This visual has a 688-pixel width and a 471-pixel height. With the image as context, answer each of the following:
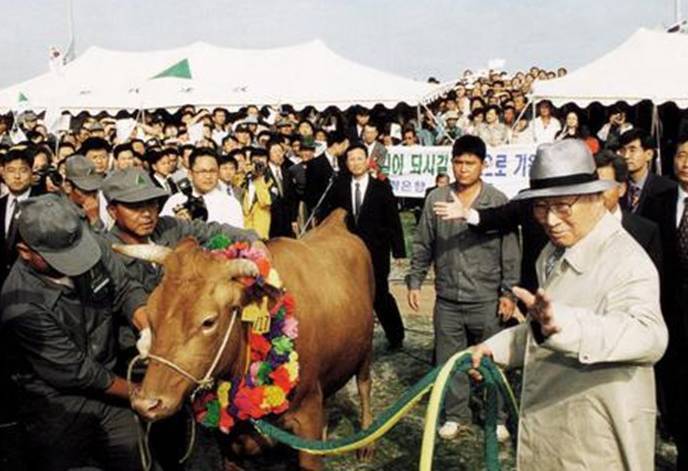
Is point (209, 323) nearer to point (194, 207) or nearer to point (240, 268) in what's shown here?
point (240, 268)

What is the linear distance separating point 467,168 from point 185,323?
2.78m

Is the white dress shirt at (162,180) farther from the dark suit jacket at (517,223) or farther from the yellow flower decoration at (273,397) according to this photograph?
the yellow flower decoration at (273,397)

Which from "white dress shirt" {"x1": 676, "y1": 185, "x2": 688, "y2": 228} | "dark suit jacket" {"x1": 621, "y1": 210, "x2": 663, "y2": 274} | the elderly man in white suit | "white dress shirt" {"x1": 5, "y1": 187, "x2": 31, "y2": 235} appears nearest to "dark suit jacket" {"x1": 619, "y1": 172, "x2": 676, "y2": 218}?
"white dress shirt" {"x1": 676, "y1": 185, "x2": 688, "y2": 228}

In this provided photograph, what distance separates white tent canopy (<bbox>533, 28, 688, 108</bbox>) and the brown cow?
8.35 meters

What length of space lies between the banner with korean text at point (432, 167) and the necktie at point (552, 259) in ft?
33.8

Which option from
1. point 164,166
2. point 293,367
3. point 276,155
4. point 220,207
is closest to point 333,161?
point 276,155

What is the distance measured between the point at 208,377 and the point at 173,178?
196 inches

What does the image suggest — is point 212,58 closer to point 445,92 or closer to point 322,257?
point 445,92

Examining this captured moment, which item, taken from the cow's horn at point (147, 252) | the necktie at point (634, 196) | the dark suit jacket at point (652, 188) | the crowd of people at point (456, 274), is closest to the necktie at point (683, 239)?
the crowd of people at point (456, 274)

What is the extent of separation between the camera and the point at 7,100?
72.7 ft

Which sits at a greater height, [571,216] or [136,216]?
[571,216]

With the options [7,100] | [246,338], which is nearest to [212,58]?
[7,100]

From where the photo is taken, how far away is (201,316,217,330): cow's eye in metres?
3.65

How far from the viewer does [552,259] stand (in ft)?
11.0
